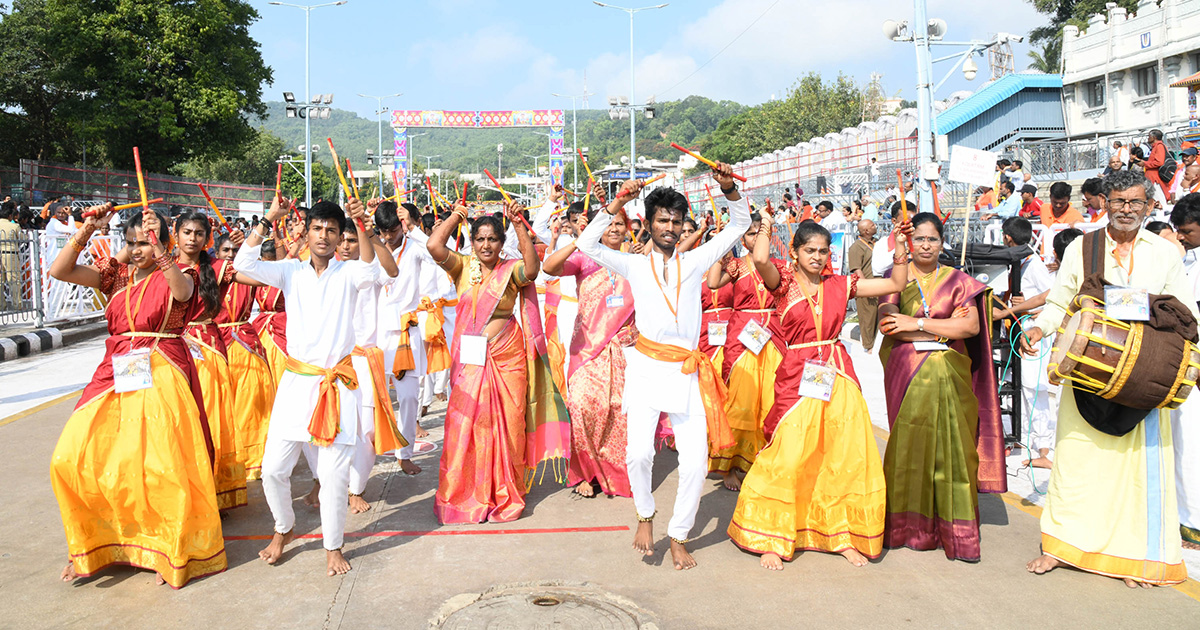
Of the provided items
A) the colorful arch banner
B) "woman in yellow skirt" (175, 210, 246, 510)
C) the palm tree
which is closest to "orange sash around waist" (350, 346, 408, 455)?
"woman in yellow skirt" (175, 210, 246, 510)

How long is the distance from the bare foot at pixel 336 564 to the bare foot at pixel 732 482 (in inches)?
103

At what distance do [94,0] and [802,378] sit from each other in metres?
34.8

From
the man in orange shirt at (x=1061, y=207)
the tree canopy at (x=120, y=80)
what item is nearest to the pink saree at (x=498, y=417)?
the man in orange shirt at (x=1061, y=207)

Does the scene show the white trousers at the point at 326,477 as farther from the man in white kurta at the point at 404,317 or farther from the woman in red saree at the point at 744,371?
the woman in red saree at the point at 744,371

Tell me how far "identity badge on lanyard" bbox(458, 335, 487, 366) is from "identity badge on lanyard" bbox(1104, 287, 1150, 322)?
3.31m

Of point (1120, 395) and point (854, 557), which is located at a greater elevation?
point (1120, 395)

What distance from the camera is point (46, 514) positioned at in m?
5.30

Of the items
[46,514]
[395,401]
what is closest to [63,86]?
[395,401]

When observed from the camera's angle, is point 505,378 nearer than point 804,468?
No

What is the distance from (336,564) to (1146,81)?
29159 mm

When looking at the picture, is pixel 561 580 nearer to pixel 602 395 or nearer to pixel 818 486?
pixel 818 486

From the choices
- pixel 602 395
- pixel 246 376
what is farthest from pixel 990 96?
pixel 246 376

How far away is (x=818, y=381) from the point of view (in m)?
4.59

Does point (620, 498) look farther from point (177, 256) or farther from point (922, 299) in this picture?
point (177, 256)
